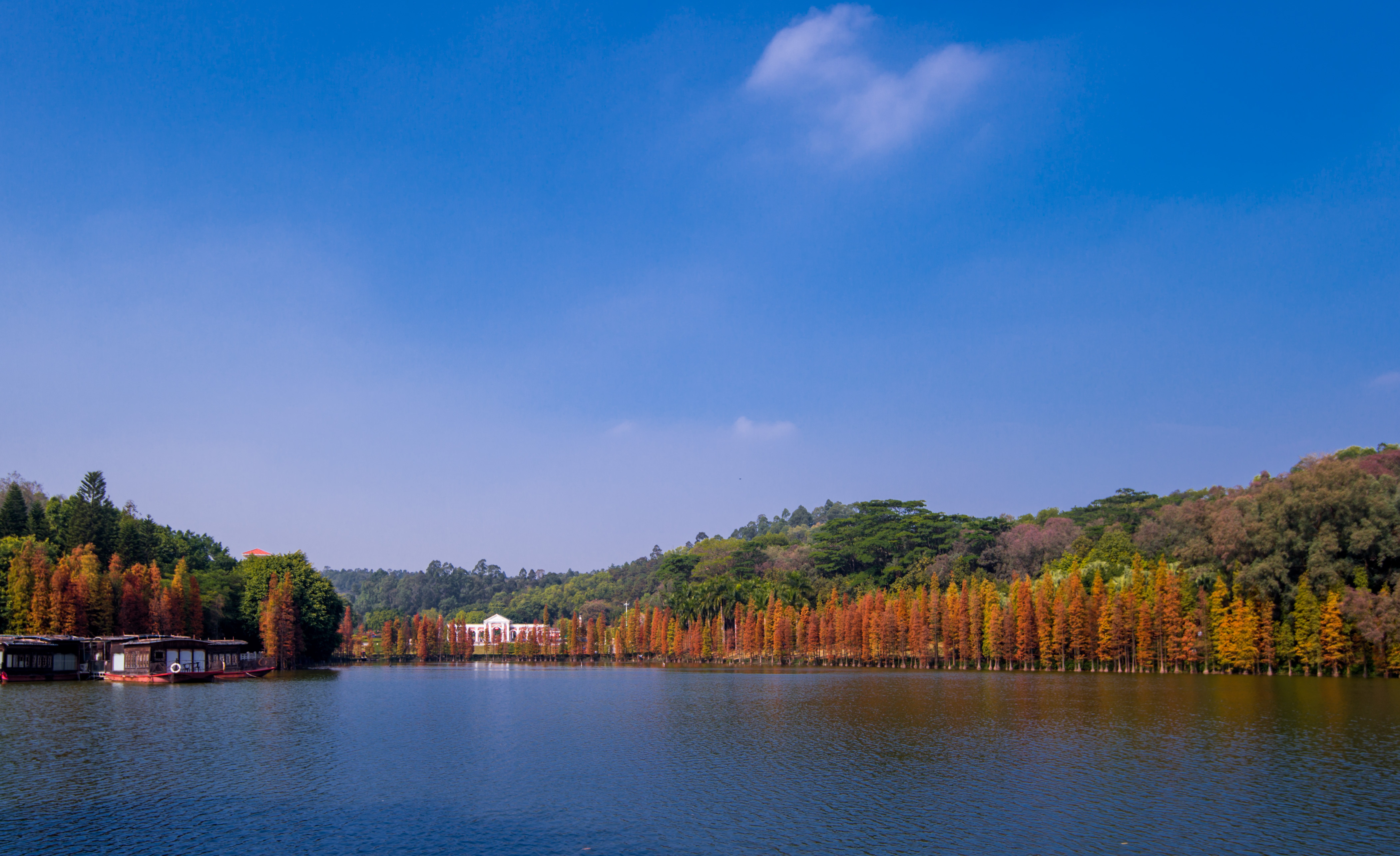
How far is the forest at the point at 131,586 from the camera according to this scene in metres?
80.8

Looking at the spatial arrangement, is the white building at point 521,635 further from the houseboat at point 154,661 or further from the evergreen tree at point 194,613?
the houseboat at point 154,661

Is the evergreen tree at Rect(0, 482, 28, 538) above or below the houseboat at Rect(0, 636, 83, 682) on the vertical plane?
above

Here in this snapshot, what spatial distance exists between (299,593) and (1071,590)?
8796 centimetres

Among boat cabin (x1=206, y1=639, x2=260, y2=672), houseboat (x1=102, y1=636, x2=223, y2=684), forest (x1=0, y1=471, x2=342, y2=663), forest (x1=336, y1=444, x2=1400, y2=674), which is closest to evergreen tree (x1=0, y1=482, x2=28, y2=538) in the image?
forest (x1=0, y1=471, x2=342, y2=663)

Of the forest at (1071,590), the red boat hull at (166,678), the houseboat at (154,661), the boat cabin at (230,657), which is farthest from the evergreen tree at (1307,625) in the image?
the boat cabin at (230,657)

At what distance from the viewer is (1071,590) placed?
86.8 meters

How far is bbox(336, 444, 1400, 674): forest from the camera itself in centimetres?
6869

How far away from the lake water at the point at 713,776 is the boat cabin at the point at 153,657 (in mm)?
22425

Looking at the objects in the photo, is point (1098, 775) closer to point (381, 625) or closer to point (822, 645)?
point (822, 645)

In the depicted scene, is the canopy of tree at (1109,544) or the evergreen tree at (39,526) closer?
the canopy of tree at (1109,544)

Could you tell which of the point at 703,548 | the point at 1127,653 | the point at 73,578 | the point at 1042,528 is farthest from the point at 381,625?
the point at 1127,653

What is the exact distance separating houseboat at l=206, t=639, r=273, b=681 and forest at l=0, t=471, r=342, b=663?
6.23 meters

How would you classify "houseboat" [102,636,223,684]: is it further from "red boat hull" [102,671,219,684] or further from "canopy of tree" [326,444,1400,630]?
"canopy of tree" [326,444,1400,630]

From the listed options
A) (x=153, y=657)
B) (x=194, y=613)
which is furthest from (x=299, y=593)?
(x=153, y=657)
